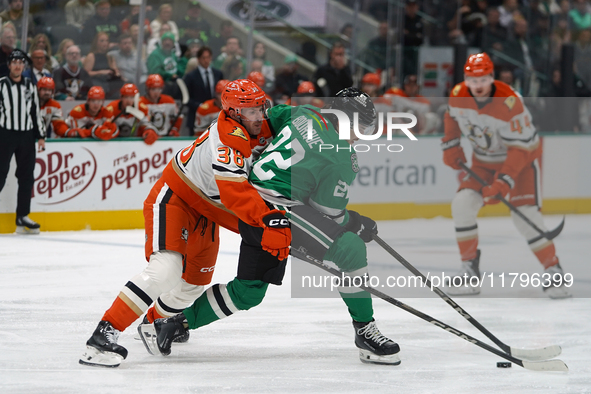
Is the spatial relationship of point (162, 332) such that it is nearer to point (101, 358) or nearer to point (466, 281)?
point (101, 358)

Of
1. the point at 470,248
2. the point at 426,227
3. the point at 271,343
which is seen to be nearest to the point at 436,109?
the point at 426,227

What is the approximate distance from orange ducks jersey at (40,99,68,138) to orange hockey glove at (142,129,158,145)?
65cm

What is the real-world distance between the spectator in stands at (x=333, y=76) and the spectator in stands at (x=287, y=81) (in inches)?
7.2

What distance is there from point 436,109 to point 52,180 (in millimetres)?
3757

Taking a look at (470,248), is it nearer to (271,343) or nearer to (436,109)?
(271,343)

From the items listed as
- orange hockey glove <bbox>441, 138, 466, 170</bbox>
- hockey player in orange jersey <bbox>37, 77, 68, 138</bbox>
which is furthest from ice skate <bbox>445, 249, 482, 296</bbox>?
hockey player in orange jersey <bbox>37, 77, 68, 138</bbox>

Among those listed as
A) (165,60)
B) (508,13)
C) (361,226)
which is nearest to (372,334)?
(361,226)

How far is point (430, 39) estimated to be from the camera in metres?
9.96

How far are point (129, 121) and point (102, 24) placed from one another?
106 cm

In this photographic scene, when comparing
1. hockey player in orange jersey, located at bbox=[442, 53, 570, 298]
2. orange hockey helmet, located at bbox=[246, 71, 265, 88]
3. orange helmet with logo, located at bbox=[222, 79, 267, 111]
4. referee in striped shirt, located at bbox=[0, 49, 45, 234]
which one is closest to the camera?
orange helmet with logo, located at bbox=[222, 79, 267, 111]

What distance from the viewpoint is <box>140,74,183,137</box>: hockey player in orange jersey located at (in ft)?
24.5

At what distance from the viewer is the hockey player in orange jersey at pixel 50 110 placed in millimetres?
7035

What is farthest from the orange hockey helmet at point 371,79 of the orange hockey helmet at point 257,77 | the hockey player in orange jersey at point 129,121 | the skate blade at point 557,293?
the skate blade at point 557,293

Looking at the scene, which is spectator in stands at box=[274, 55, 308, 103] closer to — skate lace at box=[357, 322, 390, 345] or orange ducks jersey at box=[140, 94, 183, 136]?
orange ducks jersey at box=[140, 94, 183, 136]
